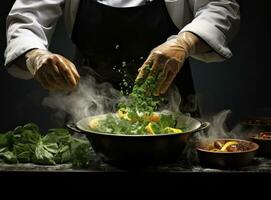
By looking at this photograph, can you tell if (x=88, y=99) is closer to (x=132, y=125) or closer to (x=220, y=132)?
(x=132, y=125)

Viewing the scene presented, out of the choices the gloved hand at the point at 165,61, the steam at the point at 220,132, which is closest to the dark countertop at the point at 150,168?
the steam at the point at 220,132

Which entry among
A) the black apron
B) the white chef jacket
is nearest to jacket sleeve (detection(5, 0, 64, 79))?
the white chef jacket

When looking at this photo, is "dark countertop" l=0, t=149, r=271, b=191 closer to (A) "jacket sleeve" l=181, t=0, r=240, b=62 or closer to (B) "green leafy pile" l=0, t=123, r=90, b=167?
(B) "green leafy pile" l=0, t=123, r=90, b=167

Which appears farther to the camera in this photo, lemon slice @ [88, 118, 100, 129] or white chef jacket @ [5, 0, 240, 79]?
white chef jacket @ [5, 0, 240, 79]

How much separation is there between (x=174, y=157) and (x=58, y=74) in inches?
28.1

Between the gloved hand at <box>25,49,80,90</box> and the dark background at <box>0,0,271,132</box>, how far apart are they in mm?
2068

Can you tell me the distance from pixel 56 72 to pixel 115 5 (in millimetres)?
888

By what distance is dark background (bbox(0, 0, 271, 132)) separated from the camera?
4.17 m

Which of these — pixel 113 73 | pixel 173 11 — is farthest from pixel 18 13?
pixel 173 11

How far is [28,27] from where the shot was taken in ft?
8.77

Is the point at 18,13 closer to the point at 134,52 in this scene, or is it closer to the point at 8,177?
the point at 134,52

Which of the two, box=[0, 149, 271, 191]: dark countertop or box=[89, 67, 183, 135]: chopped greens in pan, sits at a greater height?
box=[89, 67, 183, 135]: chopped greens in pan

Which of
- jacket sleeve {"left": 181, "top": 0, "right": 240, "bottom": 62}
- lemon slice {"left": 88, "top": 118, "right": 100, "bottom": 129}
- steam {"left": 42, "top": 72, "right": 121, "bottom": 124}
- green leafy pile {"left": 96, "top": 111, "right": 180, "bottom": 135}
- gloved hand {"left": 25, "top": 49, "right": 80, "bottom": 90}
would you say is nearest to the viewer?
green leafy pile {"left": 96, "top": 111, "right": 180, "bottom": 135}

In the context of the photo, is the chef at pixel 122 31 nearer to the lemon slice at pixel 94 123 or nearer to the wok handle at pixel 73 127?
the lemon slice at pixel 94 123
